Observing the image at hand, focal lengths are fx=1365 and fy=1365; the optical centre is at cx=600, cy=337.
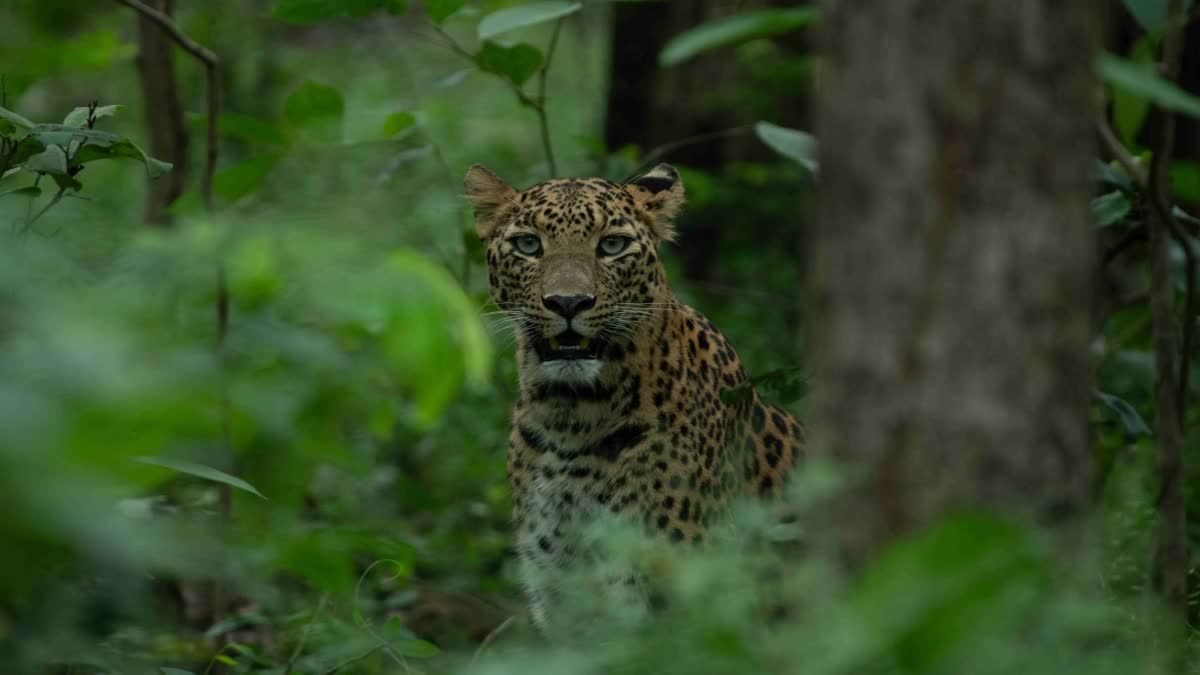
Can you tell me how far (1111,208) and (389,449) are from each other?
6.45m

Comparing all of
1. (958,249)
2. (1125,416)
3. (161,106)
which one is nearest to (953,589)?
(958,249)

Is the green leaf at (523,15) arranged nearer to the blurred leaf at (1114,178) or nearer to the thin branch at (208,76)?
the blurred leaf at (1114,178)

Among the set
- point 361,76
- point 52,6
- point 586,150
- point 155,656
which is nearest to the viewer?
point 155,656

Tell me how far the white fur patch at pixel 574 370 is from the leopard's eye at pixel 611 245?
1.90 feet

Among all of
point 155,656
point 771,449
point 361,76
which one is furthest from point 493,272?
point 361,76

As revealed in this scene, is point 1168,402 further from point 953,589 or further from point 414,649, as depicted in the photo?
point 414,649

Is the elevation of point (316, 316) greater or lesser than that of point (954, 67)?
lesser

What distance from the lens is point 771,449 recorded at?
6668 millimetres

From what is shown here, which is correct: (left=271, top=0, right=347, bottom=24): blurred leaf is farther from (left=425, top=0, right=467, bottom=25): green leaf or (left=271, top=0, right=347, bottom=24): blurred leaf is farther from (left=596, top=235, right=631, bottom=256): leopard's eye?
(left=596, top=235, right=631, bottom=256): leopard's eye

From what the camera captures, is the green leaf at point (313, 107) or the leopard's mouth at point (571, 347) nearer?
the leopard's mouth at point (571, 347)

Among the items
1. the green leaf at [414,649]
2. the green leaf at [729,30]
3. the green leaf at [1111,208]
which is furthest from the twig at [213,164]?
the green leaf at [729,30]

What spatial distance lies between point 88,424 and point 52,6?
37.0ft

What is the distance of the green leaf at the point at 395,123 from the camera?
21.9 ft

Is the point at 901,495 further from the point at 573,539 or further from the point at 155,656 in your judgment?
the point at 155,656
